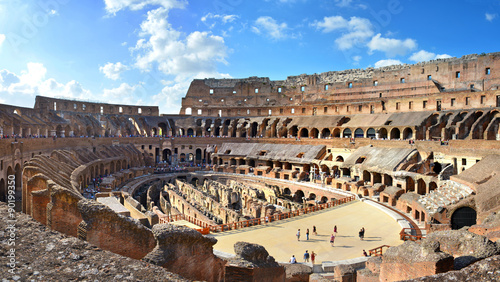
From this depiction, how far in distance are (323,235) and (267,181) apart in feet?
60.8

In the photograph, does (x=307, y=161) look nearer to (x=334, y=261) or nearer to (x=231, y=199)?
(x=231, y=199)

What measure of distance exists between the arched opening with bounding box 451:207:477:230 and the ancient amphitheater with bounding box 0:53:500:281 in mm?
68

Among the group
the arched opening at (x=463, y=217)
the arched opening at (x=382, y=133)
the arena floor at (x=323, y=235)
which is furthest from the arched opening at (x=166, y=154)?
the arched opening at (x=463, y=217)

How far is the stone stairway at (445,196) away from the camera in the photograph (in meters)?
18.3

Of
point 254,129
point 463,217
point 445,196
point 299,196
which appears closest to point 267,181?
point 299,196

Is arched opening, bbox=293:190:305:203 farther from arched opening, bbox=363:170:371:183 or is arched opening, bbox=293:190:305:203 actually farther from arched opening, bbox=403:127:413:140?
arched opening, bbox=403:127:413:140

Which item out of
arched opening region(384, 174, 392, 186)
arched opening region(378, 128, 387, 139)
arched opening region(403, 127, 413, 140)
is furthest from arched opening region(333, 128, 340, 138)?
arched opening region(384, 174, 392, 186)

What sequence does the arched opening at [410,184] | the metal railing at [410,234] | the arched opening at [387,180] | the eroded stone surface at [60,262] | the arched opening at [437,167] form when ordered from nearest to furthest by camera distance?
1. the eroded stone surface at [60,262]
2. the metal railing at [410,234]
3. the arched opening at [410,184]
4. the arched opening at [387,180]
5. the arched opening at [437,167]

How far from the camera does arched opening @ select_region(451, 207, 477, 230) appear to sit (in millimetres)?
17484

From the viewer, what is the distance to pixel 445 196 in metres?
19.4

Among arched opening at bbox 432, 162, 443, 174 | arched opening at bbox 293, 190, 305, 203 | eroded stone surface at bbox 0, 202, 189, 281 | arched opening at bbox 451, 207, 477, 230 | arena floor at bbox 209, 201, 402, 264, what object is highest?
eroded stone surface at bbox 0, 202, 189, 281

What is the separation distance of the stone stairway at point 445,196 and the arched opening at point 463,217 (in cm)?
65

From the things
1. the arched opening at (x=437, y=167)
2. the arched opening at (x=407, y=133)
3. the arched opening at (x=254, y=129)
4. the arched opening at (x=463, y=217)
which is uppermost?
the arched opening at (x=254, y=129)

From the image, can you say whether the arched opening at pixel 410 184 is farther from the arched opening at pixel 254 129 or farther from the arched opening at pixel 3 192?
the arched opening at pixel 3 192
